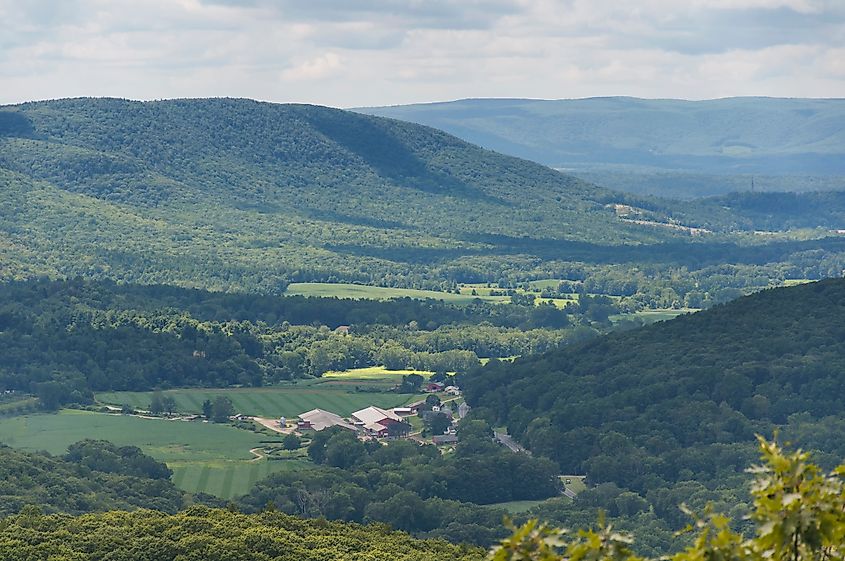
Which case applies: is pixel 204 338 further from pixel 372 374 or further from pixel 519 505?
pixel 519 505

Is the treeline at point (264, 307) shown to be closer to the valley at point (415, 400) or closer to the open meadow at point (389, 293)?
the valley at point (415, 400)

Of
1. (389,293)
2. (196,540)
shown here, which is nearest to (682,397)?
(196,540)

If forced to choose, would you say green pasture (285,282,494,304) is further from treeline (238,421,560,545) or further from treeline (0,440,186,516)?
treeline (0,440,186,516)

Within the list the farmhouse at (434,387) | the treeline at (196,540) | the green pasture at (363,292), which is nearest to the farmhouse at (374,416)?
the farmhouse at (434,387)

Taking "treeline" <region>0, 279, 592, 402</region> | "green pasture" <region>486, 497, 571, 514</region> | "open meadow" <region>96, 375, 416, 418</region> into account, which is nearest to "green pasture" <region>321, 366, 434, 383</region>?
"treeline" <region>0, 279, 592, 402</region>

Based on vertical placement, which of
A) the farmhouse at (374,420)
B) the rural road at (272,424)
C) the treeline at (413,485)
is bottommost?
the rural road at (272,424)
